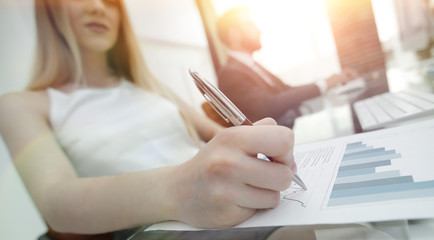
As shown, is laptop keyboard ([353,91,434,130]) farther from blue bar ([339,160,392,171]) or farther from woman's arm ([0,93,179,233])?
woman's arm ([0,93,179,233])

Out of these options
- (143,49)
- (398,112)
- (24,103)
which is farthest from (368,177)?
(143,49)

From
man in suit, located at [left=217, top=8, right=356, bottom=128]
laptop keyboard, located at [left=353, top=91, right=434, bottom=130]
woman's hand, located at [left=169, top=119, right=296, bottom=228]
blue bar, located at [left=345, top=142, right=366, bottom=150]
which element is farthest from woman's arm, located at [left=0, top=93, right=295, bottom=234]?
man in suit, located at [left=217, top=8, right=356, bottom=128]

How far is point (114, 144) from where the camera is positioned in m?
0.44

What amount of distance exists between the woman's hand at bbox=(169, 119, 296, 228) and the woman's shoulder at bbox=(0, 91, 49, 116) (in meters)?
0.40

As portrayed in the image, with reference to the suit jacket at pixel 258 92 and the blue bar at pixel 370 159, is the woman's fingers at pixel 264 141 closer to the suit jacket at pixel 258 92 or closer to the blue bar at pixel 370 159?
the blue bar at pixel 370 159

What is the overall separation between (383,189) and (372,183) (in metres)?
0.01

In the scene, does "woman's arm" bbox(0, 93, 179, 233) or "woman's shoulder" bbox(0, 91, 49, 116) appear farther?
"woman's shoulder" bbox(0, 91, 49, 116)

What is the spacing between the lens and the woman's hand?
0.53 feet

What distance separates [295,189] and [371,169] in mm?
59

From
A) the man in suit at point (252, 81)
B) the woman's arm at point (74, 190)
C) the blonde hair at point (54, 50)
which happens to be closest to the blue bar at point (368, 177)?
the woman's arm at point (74, 190)

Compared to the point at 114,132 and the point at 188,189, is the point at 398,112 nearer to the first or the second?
the point at 188,189

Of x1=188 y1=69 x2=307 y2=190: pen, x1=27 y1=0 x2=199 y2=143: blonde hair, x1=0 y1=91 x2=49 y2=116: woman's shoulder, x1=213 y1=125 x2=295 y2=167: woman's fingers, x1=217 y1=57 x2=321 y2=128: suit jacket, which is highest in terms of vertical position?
x1=27 y1=0 x2=199 y2=143: blonde hair

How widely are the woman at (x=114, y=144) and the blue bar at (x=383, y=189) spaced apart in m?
0.04

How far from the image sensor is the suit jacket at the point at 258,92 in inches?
32.0
